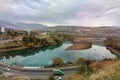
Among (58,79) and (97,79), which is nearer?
(97,79)

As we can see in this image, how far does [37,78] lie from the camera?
24.6 m

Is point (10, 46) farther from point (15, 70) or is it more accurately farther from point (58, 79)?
point (58, 79)

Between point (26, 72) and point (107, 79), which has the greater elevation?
point (107, 79)

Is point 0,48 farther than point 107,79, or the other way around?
point 0,48

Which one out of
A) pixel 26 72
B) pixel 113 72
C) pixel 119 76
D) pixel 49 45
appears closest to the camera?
pixel 119 76

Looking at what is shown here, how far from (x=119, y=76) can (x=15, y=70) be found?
2439cm

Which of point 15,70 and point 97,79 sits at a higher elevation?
point 97,79

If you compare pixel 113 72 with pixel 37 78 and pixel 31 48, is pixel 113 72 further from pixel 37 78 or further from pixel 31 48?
pixel 31 48

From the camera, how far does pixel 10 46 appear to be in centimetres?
6569

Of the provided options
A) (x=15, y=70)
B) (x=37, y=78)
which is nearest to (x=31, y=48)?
(x=15, y=70)

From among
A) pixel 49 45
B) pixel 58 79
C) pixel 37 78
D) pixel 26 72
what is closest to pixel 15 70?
pixel 26 72

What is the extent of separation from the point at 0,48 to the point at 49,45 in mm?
19601

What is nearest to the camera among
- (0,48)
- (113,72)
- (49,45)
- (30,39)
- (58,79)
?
(113,72)

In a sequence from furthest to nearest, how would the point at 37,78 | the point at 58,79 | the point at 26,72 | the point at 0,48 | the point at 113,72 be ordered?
1. the point at 0,48
2. the point at 26,72
3. the point at 37,78
4. the point at 58,79
5. the point at 113,72
